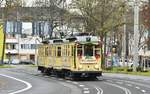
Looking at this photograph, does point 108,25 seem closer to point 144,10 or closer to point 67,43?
point 144,10

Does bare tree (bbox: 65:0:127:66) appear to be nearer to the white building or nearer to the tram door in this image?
the tram door

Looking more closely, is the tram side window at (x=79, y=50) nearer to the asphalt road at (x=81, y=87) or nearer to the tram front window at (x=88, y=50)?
the tram front window at (x=88, y=50)

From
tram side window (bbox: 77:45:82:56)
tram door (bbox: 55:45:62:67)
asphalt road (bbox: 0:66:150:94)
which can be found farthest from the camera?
tram door (bbox: 55:45:62:67)

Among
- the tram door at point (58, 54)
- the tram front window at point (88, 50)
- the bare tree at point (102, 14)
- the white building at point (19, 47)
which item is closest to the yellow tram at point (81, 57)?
the tram front window at point (88, 50)

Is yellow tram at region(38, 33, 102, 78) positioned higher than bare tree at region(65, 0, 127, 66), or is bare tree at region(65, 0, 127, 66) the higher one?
bare tree at region(65, 0, 127, 66)

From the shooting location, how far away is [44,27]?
98.1 metres

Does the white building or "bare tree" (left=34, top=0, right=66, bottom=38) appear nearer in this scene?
"bare tree" (left=34, top=0, right=66, bottom=38)

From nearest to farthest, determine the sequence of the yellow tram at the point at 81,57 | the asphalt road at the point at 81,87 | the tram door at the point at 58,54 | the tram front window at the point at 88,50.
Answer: the asphalt road at the point at 81,87 < the yellow tram at the point at 81,57 < the tram front window at the point at 88,50 < the tram door at the point at 58,54

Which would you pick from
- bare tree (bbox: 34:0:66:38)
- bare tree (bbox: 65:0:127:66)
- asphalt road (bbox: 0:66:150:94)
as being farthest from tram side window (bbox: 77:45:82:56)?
bare tree (bbox: 34:0:66:38)

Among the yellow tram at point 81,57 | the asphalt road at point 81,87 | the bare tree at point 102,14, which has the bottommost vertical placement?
the asphalt road at point 81,87

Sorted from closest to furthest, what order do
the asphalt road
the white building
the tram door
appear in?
the asphalt road, the tram door, the white building

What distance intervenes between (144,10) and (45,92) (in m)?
36.4

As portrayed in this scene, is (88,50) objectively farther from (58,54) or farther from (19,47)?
(19,47)

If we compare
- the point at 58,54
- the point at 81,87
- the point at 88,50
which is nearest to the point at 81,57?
the point at 88,50
